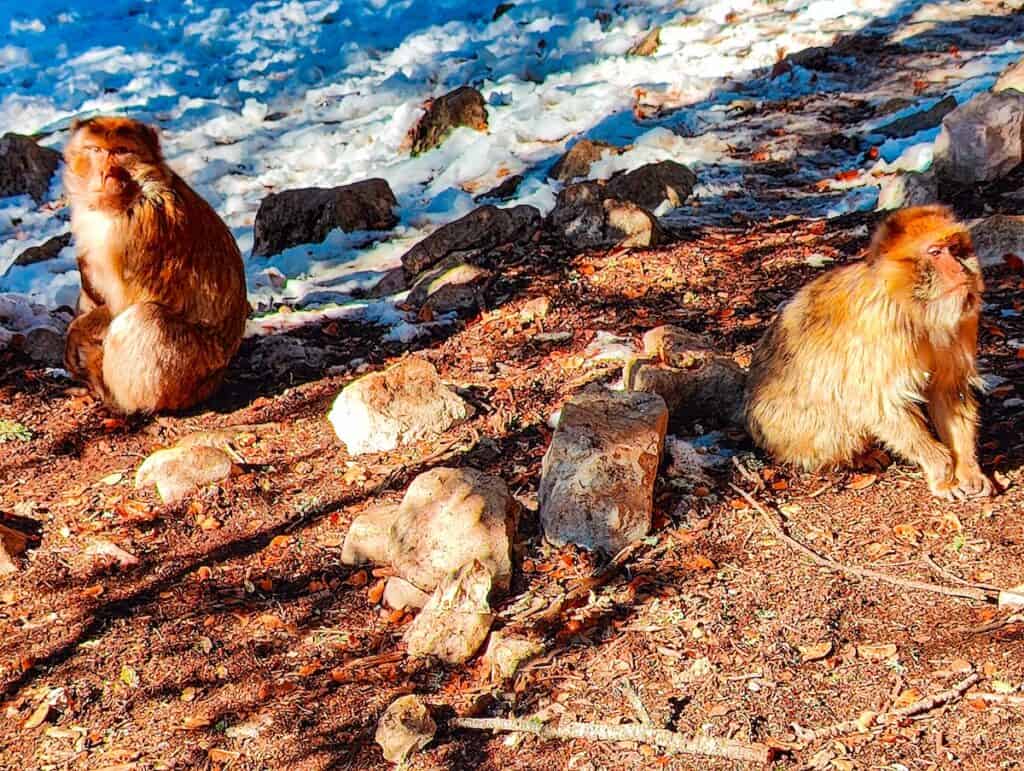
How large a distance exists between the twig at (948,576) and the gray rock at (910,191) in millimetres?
3810

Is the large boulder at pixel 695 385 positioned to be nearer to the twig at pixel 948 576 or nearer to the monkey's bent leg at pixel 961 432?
the monkey's bent leg at pixel 961 432

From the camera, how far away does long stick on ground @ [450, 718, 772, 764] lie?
2.88 m

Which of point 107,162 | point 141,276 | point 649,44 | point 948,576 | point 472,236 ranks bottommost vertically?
point 948,576

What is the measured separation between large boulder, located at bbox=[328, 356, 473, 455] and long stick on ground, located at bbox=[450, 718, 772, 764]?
1.99 meters

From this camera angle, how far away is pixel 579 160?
8.90 meters

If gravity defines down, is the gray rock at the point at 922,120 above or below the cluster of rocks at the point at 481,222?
below

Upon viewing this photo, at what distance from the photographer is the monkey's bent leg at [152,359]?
5270mm

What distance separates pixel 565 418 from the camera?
411 centimetres

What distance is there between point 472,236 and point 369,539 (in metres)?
3.90

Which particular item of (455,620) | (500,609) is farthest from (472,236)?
(455,620)

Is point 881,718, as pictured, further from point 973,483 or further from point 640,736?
point 973,483

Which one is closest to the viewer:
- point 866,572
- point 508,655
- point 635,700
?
point 635,700

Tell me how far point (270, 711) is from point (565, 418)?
157 cm

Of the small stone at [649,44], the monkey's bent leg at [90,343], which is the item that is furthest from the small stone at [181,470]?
the small stone at [649,44]
